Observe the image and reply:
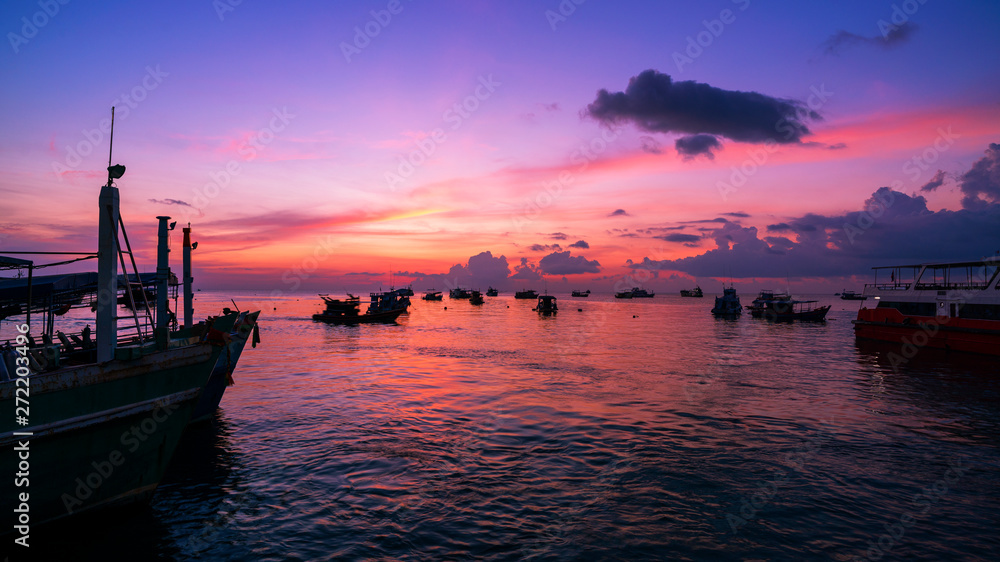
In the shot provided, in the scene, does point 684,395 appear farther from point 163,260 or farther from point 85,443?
point 163,260

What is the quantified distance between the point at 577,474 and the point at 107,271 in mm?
11176

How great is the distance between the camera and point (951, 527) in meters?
9.41

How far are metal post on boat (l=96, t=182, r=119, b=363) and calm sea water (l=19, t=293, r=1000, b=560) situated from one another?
10.9 feet

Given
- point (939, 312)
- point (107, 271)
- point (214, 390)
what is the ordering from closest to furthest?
1. point (107, 271)
2. point (214, 390)
3. point (939, 312)

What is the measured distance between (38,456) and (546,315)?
94.2 meters

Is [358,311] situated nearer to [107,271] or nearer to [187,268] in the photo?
[187,268]

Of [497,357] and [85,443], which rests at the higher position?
[85,443]

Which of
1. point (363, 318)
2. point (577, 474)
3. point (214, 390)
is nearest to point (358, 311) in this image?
point (363, 318)

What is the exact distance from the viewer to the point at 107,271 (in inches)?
349

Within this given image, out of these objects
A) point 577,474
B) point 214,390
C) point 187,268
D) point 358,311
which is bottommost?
point 577,474

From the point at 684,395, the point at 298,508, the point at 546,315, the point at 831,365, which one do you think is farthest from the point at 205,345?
the point at 546,315

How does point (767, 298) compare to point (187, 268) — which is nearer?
point (187, 268)

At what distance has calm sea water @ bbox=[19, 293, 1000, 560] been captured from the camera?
8.62 metres

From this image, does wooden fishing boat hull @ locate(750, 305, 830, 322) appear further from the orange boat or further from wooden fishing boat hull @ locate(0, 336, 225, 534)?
wooden fishing boat hull @ locate(0, 336, 225, 534)
